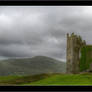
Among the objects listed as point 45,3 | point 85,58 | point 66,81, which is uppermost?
point 45,3

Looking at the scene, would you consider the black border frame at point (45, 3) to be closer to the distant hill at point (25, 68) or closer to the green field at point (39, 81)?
the green field at point (39, 81)

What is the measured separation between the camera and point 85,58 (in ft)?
50.0

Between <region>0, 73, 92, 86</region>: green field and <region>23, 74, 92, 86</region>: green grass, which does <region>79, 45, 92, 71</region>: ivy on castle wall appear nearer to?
<region>23, 74, 92, 86</region>: green grass

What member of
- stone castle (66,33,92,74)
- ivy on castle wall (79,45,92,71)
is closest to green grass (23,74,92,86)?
ivy on castle wall (79,45,92,71)

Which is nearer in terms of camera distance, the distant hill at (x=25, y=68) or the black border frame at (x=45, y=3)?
the black border frame at (x=45, y=3)

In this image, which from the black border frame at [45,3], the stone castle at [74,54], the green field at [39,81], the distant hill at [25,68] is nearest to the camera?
the black border frame at [45,3]

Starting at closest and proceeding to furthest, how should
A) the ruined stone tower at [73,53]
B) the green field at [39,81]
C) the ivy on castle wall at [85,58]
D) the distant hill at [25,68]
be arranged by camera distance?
the green field at [39,81] → the distant hill at [25,68] → the ivy on castle wall at [85,58] → the ruined stone tower at [73,53]

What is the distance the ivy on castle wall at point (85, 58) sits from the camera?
14.4 meters

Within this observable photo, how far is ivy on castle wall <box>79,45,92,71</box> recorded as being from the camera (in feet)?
47.3

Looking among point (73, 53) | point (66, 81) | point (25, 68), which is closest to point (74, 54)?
point (73, 53)

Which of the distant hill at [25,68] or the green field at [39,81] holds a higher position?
the distant hill at [25,68]

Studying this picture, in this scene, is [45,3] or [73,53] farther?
[73,53]

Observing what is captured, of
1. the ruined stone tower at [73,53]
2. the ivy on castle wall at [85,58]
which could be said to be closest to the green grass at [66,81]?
the ivy on castle wall at [85,58]

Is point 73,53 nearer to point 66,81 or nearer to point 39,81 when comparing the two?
point 66,81
